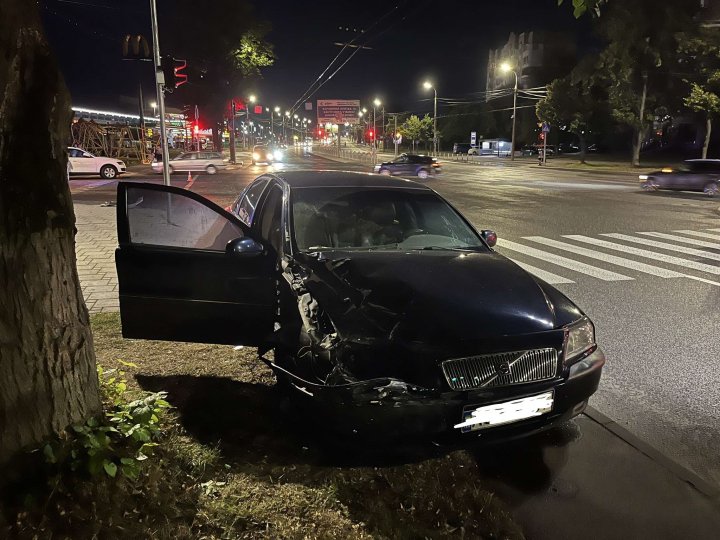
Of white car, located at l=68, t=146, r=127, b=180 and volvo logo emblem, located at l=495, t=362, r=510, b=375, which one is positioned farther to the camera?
white car, located at l=68, t=146, r=127, b=180

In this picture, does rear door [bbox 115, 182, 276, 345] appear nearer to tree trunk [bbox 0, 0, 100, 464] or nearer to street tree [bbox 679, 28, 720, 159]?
tree trunk [bbox 0, 0, 100, 464]

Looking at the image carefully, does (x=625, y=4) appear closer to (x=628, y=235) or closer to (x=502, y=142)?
(x=502, y=142)

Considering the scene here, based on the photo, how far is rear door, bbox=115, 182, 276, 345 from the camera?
3.74m

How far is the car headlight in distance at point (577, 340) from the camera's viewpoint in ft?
10.2

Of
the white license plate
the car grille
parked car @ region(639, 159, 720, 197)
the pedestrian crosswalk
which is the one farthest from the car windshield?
parked car @ region(639, 159, 720, 197)

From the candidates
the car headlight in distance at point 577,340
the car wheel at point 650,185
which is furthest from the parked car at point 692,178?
the car headlight in distance at point 577,340

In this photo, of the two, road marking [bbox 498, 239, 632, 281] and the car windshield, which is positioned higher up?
the car windshield

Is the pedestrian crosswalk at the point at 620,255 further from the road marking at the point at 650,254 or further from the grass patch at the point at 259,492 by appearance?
the grass patch at the point at 259,492

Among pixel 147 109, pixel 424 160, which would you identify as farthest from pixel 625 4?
pixel 147 109

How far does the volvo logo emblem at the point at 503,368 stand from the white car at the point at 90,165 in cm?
2702

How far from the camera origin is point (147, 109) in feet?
304

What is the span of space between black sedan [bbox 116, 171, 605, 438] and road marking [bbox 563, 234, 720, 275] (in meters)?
5.57

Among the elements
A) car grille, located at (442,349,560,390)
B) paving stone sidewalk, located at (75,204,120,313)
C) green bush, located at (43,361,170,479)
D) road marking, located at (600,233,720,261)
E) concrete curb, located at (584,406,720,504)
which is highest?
car grille, located at (442,349,560,390)

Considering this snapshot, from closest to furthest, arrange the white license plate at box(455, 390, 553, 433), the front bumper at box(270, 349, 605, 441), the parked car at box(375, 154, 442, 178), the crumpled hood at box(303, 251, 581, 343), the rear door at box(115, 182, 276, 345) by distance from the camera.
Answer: the front bumper at box(270, 349, 605, 441) < the white license plate at box(455, 390, 553, 433) < the crumpled hood at box(303, 251, 581, 343) < the rear door at box(115, 182, 276, 345) < the parked car at box(375, 154, 442, 178)
